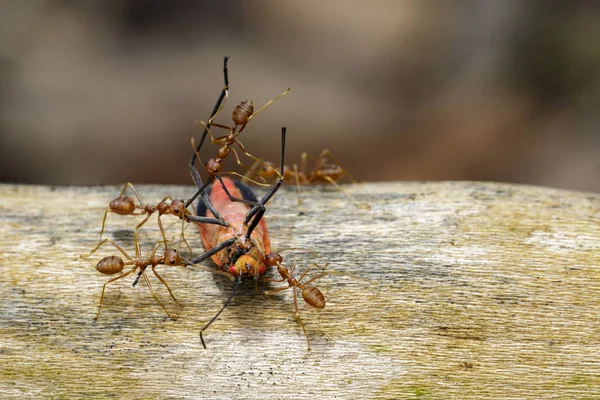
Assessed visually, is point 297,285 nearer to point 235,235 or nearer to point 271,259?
point 271,259

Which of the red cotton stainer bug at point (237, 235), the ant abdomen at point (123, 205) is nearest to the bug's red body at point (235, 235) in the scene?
the red cotton stainer bug at point (237, 235)

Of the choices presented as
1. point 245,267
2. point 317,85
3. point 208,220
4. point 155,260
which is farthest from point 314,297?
point 317,85

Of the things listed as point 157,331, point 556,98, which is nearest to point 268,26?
point 556,98

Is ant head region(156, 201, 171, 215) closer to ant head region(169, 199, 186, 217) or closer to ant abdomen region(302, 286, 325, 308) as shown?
ant head region(169, 199, 186, 217)

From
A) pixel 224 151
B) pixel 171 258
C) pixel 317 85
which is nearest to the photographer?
pixel 171 258

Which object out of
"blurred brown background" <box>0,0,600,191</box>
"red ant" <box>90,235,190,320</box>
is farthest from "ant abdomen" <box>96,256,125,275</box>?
"blurred brown background" <box>0,0,600,191</box>

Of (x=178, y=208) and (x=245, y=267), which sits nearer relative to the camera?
(x=245, y=267)
